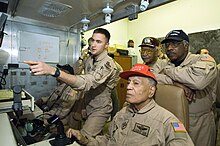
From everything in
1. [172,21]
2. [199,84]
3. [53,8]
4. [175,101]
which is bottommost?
[175,101]

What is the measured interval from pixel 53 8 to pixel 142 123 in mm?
1443

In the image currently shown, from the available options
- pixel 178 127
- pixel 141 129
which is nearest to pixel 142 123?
pixel 141 129

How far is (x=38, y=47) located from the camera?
2.36 metres

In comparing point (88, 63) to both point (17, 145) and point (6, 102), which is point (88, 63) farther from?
point (17, 145)

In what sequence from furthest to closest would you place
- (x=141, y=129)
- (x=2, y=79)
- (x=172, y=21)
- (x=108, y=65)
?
(x=172, y=21)
(x=2, y=79)
(x=108, y=65)
(x=141, y=129)

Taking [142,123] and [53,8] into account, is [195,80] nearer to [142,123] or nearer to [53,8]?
[142,123]

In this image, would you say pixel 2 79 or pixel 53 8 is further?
pixel 2 79

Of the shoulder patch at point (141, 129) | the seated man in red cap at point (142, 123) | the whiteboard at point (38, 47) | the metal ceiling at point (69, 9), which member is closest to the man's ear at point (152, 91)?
the seated man in red cap at point (142, 123)

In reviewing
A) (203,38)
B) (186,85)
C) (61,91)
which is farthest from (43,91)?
(203,38)

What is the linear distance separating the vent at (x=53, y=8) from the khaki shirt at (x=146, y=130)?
3.89 feet

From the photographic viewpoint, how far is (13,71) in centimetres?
218

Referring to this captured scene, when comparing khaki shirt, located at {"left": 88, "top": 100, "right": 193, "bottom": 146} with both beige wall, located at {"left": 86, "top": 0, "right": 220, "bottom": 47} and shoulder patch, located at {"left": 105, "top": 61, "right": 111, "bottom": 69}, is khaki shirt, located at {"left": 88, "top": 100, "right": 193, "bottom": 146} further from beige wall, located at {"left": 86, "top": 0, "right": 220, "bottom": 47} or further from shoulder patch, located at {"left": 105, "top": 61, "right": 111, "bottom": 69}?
beige wall, located at {"left": 86, "top": 0, "right": 220, "bottom": 47}

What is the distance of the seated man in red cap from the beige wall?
2.85 m

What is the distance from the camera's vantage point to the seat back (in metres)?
1.17
